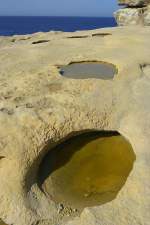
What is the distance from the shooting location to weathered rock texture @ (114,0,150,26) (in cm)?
3428

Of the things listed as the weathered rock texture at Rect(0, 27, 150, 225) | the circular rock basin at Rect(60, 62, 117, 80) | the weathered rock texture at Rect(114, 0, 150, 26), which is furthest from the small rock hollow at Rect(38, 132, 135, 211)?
the weathered rock texture at Rect(114, 0, 150, 26)

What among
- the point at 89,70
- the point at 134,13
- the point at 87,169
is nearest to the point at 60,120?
the point at 87,169

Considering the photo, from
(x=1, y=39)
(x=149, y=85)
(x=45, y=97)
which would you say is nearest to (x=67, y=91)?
(x=45, y=97)

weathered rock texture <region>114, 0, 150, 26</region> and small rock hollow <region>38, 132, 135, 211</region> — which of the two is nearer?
small rock hollow <region>38, 132, 135, 211</region>

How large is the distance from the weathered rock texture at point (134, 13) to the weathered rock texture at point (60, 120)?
16.0 meters

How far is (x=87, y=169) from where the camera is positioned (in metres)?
13.5

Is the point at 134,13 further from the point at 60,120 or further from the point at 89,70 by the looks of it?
the point at 60,120

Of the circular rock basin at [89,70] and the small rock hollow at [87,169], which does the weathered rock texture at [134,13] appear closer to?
the circular rock basin at [89,70]

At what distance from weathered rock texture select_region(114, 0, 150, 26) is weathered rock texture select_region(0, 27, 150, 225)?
631 inches

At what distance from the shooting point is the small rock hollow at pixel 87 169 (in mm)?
12570

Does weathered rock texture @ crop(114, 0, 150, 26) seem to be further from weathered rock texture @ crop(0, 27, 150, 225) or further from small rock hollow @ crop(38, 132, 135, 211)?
small rock hollow @ crop(38, 132, 135, 211)

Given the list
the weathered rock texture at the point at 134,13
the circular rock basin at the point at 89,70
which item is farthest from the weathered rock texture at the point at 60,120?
the weathered rock texture at the point at 134,13

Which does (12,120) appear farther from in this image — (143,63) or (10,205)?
(143,63)

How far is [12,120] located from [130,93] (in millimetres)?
4357
